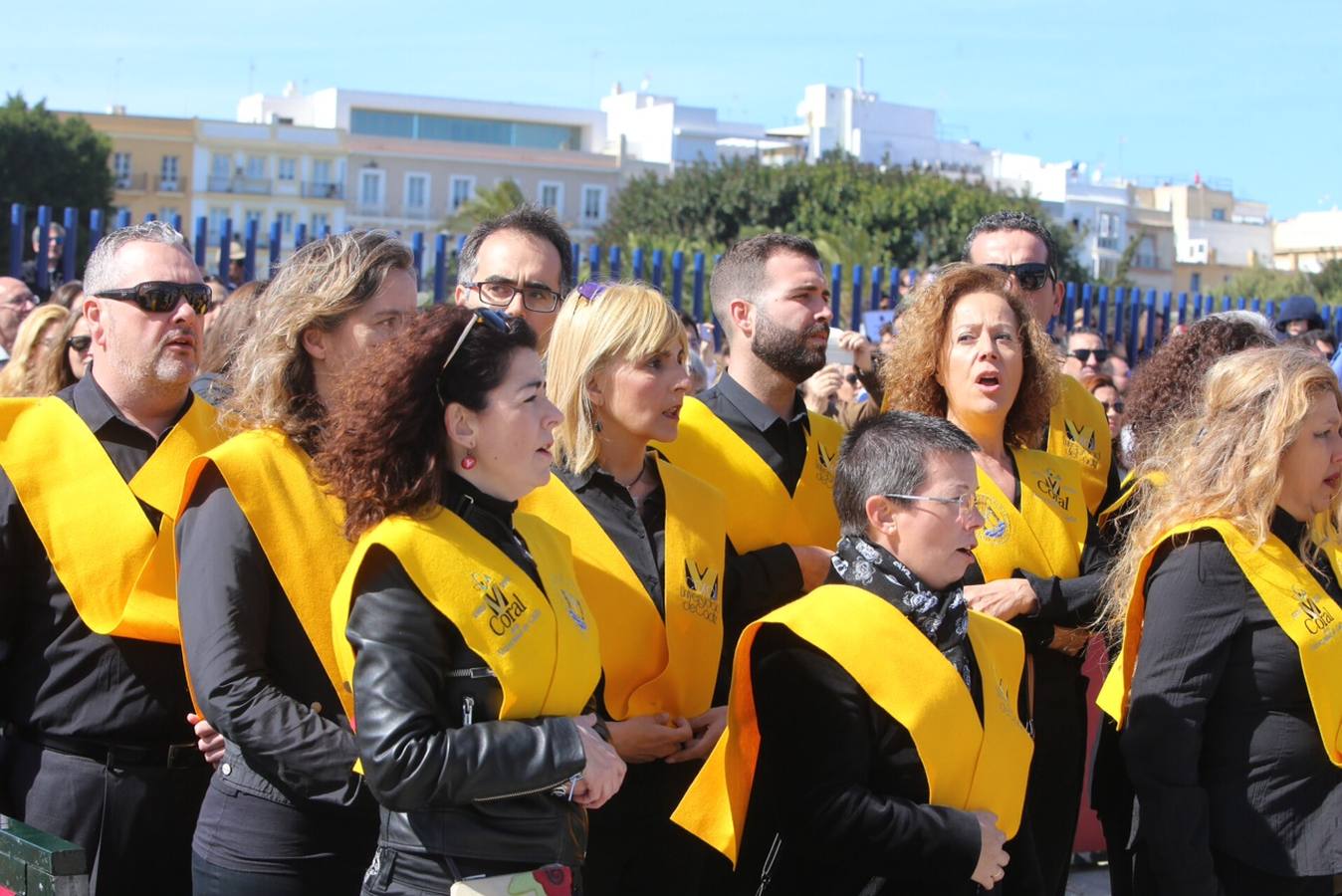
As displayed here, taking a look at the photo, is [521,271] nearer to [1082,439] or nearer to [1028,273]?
[1028,273]

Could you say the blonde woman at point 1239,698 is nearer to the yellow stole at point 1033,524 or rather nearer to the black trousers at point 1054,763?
the black trousers at point 1054,763

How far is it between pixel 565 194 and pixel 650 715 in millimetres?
83881

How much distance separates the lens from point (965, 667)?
130 inches

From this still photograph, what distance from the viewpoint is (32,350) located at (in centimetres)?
550

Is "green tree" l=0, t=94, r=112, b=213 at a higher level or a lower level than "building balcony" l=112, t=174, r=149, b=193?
lower

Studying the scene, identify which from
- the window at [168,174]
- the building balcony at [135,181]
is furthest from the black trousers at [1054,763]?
the window at [168,174]

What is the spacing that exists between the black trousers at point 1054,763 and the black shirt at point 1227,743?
57 cm

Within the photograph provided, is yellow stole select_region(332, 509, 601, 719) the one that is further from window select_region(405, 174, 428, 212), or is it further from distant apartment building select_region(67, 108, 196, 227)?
window select_region(405, 174, 428, 212)

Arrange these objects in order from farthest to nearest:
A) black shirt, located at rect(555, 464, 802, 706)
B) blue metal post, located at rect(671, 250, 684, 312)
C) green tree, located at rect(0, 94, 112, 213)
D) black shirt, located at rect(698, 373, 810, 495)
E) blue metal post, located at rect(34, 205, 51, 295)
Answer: green tree, located at rect(0, 94, 112, 213), blue metal post, located at rect(671, 250, 684, 312), blue metal post, located at rect(34, 205, 51, 295), black shirt, located at rect(698, 373, 810, 495), black shirt, located at rect(555, 464, 802, 706)

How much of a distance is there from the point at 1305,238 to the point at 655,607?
4192 inches

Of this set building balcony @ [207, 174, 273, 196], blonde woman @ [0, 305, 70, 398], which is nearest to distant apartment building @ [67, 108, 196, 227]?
building balcony @ [207, 174, 273, 196]

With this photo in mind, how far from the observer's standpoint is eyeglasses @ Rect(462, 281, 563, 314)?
16.3 ft

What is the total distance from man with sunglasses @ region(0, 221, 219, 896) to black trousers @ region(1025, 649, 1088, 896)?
2166 millimetres

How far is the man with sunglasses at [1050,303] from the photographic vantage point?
4934 mm
